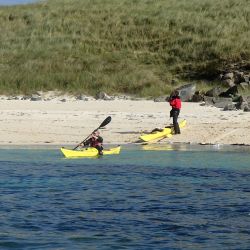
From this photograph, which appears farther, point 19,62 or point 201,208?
point 19,62

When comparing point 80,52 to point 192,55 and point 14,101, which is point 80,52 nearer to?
point 192,55

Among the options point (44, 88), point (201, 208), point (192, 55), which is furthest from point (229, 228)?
point (192, 55)

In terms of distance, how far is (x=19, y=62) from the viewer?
38188 mm

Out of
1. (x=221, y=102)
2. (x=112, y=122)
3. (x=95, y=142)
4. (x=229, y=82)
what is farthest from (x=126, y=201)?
(x=229, y=82)

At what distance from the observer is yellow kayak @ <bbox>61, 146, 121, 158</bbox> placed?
19.7 meters

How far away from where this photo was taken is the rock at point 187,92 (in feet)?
100

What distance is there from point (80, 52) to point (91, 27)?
3.49 metres

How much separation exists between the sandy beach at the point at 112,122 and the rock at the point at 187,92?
147cm

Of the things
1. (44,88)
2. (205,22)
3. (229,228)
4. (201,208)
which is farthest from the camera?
(205,22)

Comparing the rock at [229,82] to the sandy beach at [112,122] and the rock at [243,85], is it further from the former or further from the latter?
the sandy beach at [112,122]

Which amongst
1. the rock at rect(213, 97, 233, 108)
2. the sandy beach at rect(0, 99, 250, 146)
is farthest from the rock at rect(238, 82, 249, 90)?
the sandy beach at rect(0, 99, 250, 146)

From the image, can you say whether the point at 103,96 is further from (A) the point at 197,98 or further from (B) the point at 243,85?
(B) the point at 243,85

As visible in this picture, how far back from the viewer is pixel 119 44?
39781 mm

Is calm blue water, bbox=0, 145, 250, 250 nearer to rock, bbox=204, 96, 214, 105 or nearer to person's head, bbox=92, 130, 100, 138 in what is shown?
person's head, bbox=92, 130, 100, 138
